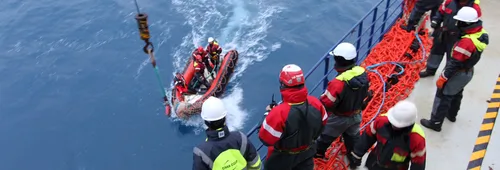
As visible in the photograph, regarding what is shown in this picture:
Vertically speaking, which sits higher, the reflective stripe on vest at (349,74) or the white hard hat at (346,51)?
the white hard hat at (346,51)

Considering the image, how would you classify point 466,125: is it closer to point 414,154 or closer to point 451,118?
point 451,118

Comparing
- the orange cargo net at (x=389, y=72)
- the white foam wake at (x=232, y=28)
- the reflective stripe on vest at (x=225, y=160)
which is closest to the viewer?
the reflective stripe on vest at (x=225, y=160)

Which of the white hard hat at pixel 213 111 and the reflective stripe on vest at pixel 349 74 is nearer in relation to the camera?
the white hard hat at pixel 213 111

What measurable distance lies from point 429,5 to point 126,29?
14065 millimetres

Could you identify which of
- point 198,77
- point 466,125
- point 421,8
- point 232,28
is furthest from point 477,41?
point 232,28

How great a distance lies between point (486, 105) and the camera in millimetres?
6387

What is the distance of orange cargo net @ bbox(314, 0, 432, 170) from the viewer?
561 cm

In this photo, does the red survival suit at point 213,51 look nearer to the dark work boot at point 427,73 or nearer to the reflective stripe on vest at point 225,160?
the dark work boot at point 427,73

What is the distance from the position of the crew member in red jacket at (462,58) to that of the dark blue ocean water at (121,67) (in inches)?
314

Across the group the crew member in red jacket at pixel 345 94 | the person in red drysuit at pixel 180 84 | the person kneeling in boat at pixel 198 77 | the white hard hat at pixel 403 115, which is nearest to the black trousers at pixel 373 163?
the crew member in red jacket at pixel 345 94

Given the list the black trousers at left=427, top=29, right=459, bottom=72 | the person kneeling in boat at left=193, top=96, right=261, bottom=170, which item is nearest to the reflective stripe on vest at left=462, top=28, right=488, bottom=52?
the black trousers at left=427, top=29, right=459, bottom=72

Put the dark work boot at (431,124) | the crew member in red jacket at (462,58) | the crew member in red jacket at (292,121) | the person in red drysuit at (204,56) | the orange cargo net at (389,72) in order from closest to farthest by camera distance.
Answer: the crew member in red jacket at (292,121) < the crew member in red jacket at (462,58) < the orange cargo net at (389,72) < the dark work boot at (431,124) < the person in red drysuit at (204,56)

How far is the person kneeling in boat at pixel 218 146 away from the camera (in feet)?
11.8

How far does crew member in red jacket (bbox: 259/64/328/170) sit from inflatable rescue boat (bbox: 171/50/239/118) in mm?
8535
